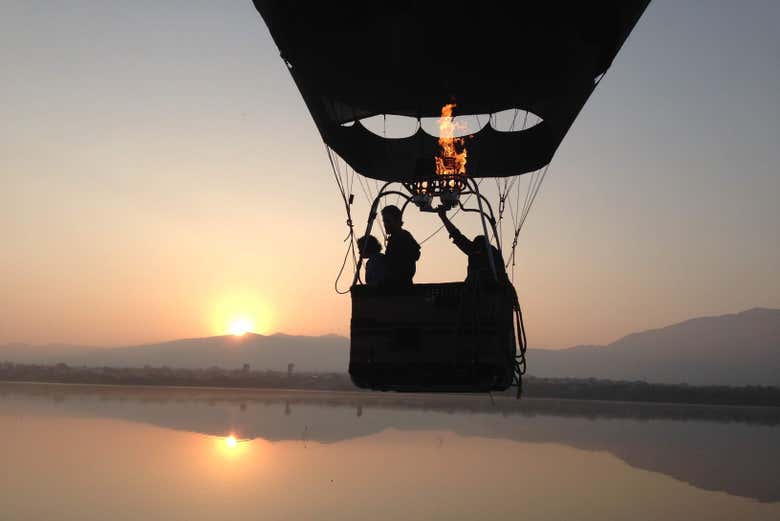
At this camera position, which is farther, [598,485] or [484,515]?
[598,485]

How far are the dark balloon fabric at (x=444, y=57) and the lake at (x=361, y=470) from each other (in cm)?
2467

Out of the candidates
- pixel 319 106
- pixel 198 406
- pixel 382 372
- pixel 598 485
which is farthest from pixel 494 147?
pixel 198 406

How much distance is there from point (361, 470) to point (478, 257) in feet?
123

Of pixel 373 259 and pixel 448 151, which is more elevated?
pixel 448 151

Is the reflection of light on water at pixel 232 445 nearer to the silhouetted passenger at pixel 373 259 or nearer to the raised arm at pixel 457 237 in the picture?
the silhouetted passenger at pixel 373 259

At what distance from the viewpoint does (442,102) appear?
42.7 ft

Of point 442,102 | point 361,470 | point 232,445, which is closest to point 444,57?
point 442,102

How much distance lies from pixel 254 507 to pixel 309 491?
4.17 m

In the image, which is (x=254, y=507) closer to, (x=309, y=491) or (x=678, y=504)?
(x=309, y=491)

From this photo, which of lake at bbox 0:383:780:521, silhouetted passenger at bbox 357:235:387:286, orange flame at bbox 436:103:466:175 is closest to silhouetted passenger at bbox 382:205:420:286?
silhouetted passenger at bbox 357:235:387:286

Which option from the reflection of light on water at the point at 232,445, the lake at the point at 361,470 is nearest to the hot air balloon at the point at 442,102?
the lake at the point at 361,470

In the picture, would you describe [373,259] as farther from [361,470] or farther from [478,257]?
[361,470]

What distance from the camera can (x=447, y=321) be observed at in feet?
32.2

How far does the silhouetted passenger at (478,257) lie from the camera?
980 centimetres
